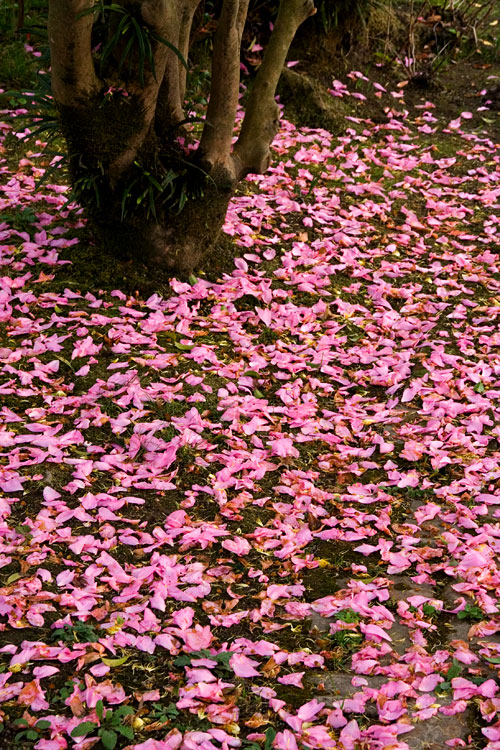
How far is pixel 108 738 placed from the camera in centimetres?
249

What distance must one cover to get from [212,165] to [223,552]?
7.38 ft

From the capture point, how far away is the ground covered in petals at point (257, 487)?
2711 mm

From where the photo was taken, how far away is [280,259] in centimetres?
535

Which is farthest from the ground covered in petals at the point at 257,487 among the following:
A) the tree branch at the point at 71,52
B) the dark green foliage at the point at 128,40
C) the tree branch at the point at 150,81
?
the dark green foliage at the point at 128,40

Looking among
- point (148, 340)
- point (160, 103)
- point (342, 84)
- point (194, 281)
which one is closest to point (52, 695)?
point (148, 340)

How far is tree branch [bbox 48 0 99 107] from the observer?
3.98m

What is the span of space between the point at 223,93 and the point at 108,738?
3.40m

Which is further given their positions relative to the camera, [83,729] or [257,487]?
[257,487]

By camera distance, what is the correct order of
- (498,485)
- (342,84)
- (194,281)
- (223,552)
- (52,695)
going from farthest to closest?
(342,84), (194,281), (498,485), (223,552), (52,695)

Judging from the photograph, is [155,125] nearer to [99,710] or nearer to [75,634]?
[75,634]

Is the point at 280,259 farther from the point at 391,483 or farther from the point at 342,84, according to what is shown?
the point at 342,84

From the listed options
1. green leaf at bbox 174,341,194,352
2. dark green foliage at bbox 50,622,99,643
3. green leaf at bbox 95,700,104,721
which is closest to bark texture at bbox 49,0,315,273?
green leaf at bbox 174,341,194,352

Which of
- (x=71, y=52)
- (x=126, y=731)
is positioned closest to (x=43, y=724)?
(x=126, y=731)

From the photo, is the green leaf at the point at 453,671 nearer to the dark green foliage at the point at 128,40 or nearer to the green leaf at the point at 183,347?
the green leaf at the point at 183,347
